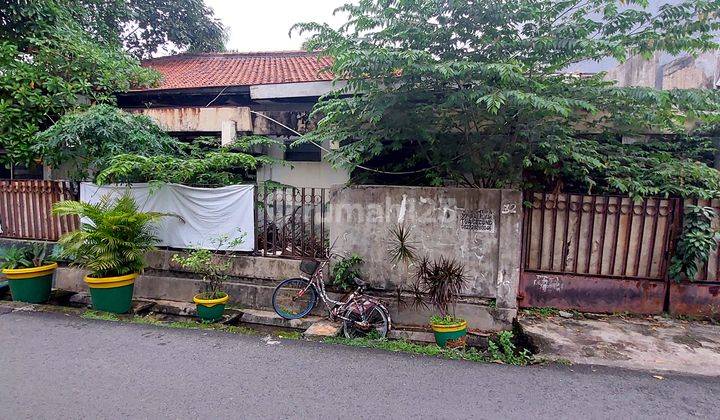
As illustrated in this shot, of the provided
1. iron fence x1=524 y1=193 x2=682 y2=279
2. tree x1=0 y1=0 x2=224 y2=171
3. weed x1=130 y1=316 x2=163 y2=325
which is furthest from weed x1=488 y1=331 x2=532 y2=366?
tree x1=0 y1=0 x2=224 y2=171

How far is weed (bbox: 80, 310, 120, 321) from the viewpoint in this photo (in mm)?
5963

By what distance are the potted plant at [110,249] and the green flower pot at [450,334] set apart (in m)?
4.69

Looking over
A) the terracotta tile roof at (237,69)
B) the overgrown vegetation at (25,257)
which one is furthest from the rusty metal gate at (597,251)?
the overgrown vegetation at (25,257)

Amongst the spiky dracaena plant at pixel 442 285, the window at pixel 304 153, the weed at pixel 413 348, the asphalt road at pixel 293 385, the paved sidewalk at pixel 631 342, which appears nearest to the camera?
the asphalt road at pixel 293 385

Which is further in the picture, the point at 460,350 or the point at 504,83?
the point at 460,350

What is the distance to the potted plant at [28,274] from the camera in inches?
256

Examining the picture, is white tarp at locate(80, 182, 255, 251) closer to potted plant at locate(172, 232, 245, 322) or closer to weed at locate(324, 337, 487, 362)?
potted plant at locate(172, 232, 245, 322)

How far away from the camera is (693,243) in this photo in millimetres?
5641

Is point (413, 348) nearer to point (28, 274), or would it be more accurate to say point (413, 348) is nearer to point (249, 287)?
point (249, 287)

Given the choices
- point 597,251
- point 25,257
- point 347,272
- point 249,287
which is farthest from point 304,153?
point 597,251

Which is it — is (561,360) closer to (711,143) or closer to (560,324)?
(560,324)

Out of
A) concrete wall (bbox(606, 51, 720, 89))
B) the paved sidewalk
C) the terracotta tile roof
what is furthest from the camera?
the terracotta tile roof

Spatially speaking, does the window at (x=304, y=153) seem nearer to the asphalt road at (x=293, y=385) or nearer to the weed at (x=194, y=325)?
the weed at (x=194, y=325)

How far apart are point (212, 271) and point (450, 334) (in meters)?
3.63
